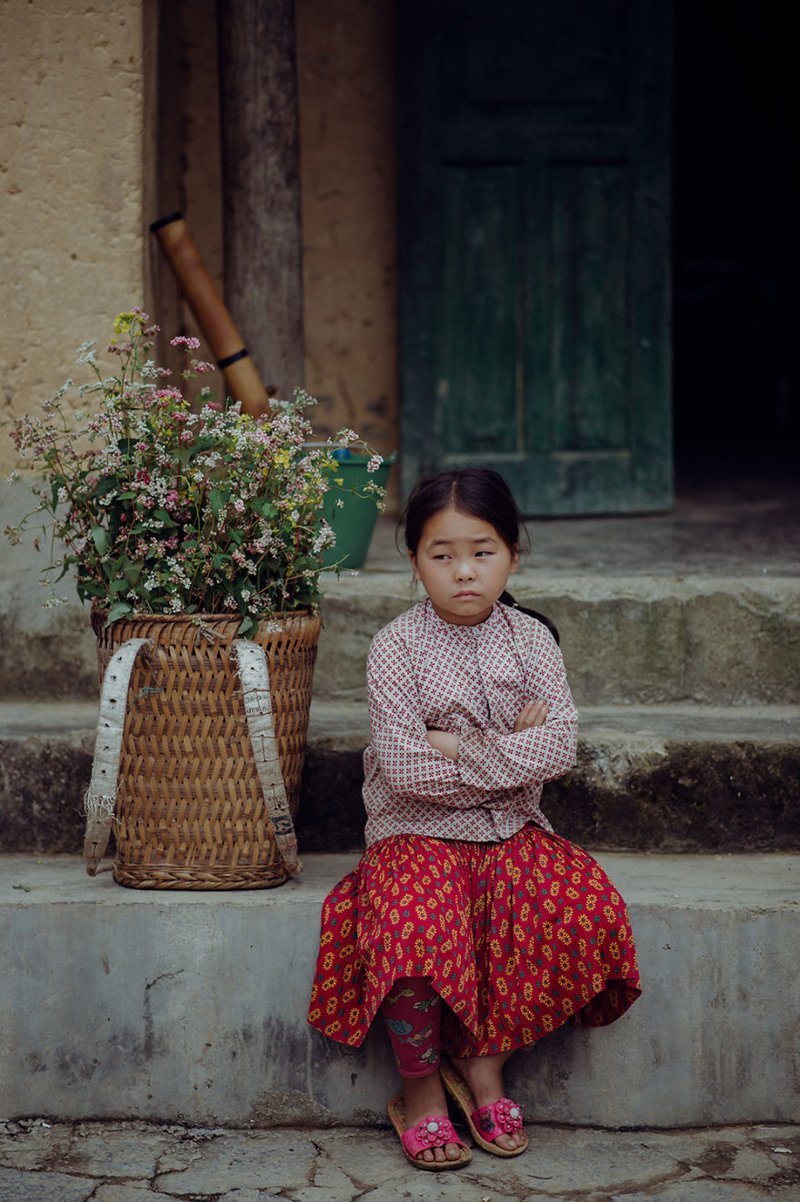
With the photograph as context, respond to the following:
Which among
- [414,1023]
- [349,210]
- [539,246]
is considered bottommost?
[414,1023]

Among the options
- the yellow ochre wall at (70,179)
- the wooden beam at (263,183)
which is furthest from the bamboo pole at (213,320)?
the wooden beam at (263,183)

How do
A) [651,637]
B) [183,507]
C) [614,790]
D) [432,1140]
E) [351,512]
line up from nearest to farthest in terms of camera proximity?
[432,1140]
[183,507]
[614,790]
[651,637]
[351,512]

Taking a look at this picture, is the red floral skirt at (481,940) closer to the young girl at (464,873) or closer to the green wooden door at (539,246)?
the young girl at (464,873)

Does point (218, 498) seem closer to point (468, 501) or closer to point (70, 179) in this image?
point (468, 501)

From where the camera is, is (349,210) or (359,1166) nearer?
(359,1166)

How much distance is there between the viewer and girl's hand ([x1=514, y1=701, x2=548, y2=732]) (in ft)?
8.57

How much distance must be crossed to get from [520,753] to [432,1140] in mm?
672

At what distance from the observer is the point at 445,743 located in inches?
101

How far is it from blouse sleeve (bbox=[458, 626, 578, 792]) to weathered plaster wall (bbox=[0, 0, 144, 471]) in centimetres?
155

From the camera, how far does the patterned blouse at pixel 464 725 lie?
254 centimetres

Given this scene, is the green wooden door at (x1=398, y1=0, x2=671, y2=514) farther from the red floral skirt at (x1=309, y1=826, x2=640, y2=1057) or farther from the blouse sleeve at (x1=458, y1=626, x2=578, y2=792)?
the red floral skirt at (x1=309, y1=826, x2=640, y2=1057)

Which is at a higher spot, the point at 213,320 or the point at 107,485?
the point at 213,320

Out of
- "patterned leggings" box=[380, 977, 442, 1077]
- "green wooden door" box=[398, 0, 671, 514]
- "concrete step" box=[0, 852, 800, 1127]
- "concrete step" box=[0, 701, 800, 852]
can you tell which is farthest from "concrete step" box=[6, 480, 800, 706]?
"green wooden door" box=[398, 0, 671, 514]

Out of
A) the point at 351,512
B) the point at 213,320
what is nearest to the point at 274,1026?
the point at 351,512
